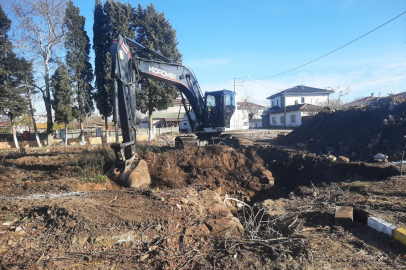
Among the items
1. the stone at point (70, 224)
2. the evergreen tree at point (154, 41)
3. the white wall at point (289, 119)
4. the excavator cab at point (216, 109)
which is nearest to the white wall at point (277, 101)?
the white wall at point (289, 119)

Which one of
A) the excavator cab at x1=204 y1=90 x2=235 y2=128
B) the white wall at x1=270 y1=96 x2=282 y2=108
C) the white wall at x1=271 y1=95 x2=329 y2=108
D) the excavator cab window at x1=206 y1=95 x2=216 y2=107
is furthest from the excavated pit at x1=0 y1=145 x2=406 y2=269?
the white wall at x1=270 y1=96 x2=282 y2=108

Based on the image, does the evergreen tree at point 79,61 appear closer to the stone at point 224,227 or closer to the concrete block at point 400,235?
the stone at point 224,227

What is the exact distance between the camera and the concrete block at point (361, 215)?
4.31 metres

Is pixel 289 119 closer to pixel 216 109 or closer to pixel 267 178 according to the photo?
pixel 216 109

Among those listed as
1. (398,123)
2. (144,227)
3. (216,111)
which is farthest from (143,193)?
(398,123)

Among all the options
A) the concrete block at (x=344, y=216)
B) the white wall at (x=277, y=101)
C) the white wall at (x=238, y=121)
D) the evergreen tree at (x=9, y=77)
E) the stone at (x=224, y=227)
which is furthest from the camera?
the white wall at (x=277, y=101)

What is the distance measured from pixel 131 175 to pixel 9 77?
21.0 m

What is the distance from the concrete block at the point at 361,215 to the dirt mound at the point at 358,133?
635cm

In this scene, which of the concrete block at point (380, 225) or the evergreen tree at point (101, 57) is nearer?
the concrete block at point (380, 225)

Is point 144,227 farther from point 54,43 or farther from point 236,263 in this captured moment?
point 54,43

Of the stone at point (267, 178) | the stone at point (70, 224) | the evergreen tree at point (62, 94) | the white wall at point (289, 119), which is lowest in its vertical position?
the stone at point (267, 178)

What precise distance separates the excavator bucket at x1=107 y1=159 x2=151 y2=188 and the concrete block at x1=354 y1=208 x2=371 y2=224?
4.55m

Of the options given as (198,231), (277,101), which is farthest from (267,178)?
(277,101)

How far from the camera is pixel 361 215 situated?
14.4ft
